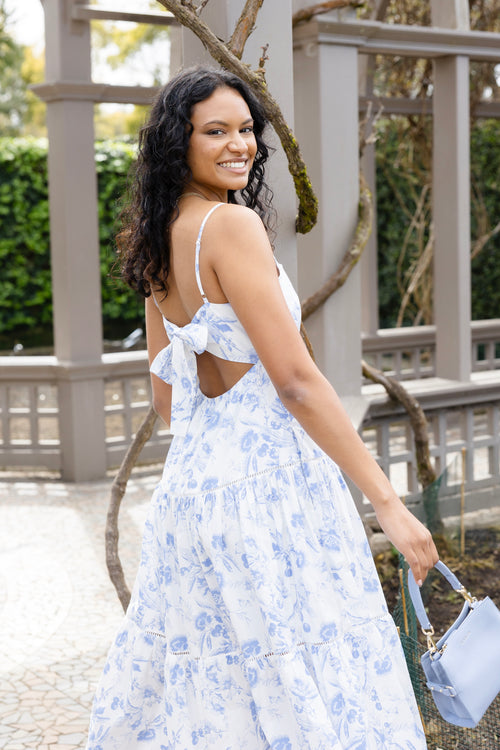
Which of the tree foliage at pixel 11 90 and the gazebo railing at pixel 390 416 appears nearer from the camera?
the gazebo railing at pixel 390 416

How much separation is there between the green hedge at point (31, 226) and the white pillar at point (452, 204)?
642cm

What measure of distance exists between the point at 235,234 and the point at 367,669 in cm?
86

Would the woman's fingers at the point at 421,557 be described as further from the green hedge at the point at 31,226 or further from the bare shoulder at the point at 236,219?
the green hedge at the point at 31,226

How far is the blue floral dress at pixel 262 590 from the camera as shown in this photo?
1723 mm

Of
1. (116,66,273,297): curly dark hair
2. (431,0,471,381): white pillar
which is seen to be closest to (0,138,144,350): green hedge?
(431,0,471,381): white pillar

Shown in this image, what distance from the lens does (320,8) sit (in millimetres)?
3451

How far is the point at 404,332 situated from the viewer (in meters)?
7.57

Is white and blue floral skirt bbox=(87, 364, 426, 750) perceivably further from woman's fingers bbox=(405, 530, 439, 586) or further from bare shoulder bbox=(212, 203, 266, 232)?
bare shoulder bbox=(212, 203, 266, 232)

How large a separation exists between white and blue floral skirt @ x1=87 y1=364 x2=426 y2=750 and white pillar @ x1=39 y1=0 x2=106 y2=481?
14.4ft

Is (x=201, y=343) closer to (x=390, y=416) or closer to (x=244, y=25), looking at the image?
(x=244, y=25)

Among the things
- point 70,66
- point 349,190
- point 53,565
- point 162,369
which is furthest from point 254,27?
point 70,66

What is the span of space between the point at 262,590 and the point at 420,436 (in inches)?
105

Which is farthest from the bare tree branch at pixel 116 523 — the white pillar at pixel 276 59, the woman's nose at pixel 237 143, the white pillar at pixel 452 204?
the white pillar at pixel 452 204

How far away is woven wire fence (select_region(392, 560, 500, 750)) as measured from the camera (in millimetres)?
2520
